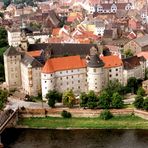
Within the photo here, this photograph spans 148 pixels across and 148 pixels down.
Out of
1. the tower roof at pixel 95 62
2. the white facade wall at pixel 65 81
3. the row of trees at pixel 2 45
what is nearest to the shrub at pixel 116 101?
the tower roof at pixel 95 62

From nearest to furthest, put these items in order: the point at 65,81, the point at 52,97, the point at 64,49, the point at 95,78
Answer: the point at 52,97
the point at 95,78
the point at 65,81
the point at 64,49

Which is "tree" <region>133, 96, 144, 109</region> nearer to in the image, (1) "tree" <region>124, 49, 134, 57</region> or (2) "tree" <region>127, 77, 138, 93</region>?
(2) "tree" <region>127, 77, 138, 93</region>

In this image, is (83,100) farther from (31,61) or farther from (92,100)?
(31,61)

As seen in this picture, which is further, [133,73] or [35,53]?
[35,53]

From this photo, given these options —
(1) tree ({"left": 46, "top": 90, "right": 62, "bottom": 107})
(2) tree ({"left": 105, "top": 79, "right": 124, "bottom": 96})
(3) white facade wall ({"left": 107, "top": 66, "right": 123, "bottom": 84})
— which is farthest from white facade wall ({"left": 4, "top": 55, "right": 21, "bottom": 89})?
(2) tree ({"left": 105, "top": 79, "right": 124, "bottom": 96})

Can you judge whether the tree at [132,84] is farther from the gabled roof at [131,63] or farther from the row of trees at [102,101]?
the row of trees at [102,101]

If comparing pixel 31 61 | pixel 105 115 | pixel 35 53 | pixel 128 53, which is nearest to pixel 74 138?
pixel 105 115

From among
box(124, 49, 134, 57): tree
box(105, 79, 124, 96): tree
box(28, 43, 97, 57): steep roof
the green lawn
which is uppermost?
box(28, 43, 97, 57): steep roof
